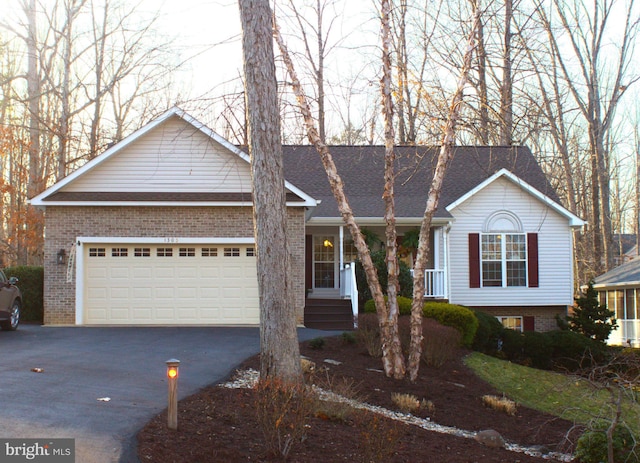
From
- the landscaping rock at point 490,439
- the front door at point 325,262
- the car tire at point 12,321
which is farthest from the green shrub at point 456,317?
the car tire at point 12,321

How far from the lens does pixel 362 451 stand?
742 cm

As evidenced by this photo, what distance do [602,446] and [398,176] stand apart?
16107 millimetres

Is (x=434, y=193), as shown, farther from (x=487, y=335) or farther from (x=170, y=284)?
(x=170, y=284)

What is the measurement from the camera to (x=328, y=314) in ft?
64.3

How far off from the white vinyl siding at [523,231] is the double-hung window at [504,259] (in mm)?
260

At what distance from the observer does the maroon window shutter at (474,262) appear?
22391 mm

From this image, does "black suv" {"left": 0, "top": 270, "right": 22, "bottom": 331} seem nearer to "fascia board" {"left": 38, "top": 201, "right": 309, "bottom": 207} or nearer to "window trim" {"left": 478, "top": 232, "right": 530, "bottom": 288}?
"fascia board" {"left": 38, "top": 201, "right": 309, "bottom": 207}

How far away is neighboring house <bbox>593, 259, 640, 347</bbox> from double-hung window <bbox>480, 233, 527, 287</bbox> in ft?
21.1

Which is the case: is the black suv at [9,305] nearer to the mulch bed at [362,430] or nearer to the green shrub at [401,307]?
the mulch bed at [362,430]

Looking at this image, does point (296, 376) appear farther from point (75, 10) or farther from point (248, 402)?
point (75, 10)

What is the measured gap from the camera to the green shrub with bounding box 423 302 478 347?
56.1 feet

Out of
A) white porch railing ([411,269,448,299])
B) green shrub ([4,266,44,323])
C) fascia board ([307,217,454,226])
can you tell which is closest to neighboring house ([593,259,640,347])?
white porch railing ([411,269,448,299])

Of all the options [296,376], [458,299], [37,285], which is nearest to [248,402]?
[296,376]

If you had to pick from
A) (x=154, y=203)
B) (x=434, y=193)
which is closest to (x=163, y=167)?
(x=154, y=203)
